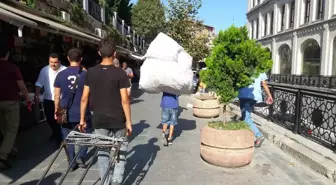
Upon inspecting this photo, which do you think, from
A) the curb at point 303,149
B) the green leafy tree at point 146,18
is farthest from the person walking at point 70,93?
the green leafy tree at point 146,18

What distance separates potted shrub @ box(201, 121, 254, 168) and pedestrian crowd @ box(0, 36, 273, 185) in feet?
4.19

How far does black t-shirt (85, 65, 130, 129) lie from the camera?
3.30 m

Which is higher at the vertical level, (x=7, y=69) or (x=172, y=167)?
(x=7, y=69)

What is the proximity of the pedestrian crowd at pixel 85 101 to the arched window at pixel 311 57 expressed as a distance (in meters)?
23.8

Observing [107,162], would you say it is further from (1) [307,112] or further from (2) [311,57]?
(2) [311,57]

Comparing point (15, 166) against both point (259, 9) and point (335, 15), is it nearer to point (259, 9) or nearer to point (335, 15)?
point (335, 15)

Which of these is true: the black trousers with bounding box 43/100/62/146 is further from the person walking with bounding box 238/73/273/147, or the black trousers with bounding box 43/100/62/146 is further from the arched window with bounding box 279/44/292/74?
the arched window with bounding box 279/44/292/74

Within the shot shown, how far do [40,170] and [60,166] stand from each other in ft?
0.96

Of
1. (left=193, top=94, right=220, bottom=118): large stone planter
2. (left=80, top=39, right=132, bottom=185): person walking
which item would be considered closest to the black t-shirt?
(left=80, top=39, right=132, bottom=185): person walking

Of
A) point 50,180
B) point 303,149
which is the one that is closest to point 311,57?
point 303,149

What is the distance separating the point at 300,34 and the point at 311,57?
8.28ft

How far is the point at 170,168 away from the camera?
4668mm

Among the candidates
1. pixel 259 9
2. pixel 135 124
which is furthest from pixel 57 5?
pixel 259 9

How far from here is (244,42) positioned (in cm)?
496
